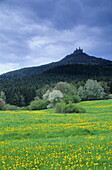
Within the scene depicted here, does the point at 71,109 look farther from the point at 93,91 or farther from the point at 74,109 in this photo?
the point at 93,91

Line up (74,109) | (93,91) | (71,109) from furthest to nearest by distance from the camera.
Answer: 1. (93,91)
2. (74,109)
3. (71,109)

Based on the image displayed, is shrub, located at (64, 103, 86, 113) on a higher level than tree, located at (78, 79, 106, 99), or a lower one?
lower

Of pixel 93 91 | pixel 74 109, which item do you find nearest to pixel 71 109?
pixel 74 109

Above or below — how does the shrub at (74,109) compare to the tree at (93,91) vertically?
below

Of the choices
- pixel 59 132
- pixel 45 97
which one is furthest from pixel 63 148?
pixel 45 97

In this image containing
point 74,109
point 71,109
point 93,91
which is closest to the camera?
point 71,109

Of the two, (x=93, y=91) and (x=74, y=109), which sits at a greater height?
(x=93, y=91)

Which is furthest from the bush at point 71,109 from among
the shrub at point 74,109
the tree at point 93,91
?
the tree at point 93,91

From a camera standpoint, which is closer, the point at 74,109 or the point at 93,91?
the point at 74,109

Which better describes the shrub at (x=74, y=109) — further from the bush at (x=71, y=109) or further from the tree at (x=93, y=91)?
the tree at (x=93, y=91)

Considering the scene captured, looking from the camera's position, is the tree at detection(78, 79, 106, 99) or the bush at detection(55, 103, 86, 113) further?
the tree at detection(78, 79, 106, 99)

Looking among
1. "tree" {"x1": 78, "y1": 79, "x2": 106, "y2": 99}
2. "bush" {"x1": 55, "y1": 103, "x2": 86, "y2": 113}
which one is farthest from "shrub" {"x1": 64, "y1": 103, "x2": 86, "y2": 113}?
"tree" {"x1": 78, "y1": 79, "x2": 106, "y2": 99}

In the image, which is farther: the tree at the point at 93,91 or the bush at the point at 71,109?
the tree at the point at 93,91

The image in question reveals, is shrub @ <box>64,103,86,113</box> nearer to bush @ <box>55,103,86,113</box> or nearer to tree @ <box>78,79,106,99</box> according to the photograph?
bush @ <box>55,103,86,113</box>
